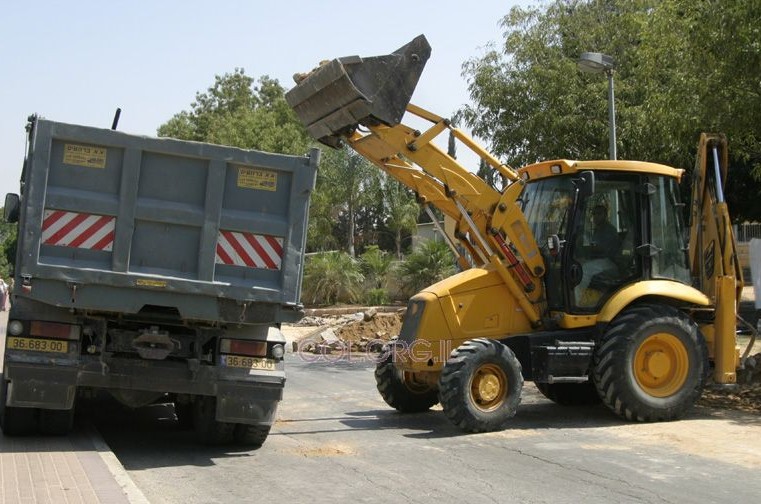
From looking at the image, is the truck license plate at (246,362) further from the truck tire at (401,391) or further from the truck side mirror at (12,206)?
the truck tire at (401,391)

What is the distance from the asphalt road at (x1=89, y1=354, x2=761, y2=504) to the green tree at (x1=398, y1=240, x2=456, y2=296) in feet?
62.9

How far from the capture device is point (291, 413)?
39.7ft

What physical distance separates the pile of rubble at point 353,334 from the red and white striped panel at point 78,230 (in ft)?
43.9

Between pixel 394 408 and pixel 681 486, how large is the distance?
506cm

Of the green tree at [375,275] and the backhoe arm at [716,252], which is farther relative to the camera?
the green tree at [375,275]

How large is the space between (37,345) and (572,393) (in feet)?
23.1

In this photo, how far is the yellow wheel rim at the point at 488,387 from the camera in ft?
33.6

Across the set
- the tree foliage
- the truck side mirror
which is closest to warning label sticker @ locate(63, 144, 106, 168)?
the truck side mirror

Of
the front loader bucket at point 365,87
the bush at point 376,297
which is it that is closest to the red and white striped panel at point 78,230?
the front loader bucket at point 365,87

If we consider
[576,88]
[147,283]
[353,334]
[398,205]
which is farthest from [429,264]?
[147,283]

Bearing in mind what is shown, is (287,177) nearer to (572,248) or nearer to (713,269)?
(572,248)

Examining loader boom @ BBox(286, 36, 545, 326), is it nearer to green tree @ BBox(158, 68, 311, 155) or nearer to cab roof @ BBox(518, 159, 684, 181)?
cab roof @ BBox(518, 159, 684, 181)

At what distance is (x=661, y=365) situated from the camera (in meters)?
11.0

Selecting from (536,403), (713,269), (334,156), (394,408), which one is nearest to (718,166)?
(713,269)
